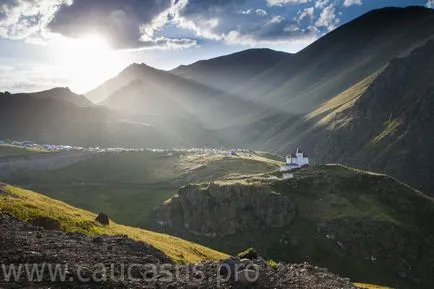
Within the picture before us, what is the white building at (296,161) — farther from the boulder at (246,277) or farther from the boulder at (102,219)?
the boulder at (246,277)

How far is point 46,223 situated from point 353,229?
9882 cm

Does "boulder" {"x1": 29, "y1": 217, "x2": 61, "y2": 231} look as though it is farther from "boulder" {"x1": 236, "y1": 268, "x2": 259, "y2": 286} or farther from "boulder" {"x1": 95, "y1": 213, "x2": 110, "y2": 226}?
"boulder" {"x1": 236, "y1": 268, "x2": 259, "y2": 286}

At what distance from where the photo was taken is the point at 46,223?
148ft

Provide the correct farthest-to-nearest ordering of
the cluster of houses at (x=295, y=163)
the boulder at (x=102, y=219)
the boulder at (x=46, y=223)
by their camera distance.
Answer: the cluster of houses at (x=295, y=163) → the boulder at (x=102, y=219) → the boulder at (x=46, y=223)

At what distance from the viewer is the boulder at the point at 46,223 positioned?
44.6 meters

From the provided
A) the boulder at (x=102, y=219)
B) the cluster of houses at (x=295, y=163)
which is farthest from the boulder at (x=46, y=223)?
the cluster of houses at (x=295, y=163)

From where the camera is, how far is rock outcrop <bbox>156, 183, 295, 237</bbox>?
13975 cm

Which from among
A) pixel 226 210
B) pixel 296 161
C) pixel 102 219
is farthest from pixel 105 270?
pixel 296 161

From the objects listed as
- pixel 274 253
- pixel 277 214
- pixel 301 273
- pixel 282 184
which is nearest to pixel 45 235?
pixel 301 273

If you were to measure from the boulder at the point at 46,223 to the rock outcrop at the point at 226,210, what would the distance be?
325ft

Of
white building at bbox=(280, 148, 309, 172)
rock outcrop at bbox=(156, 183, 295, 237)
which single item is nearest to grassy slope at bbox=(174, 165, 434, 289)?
rock outcrop at bbox=(156, 183, 295, 237)

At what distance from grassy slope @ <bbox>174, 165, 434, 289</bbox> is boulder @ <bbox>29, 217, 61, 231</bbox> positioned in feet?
290

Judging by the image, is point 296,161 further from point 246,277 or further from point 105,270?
point 105,270

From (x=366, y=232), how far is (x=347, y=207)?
475 inches
